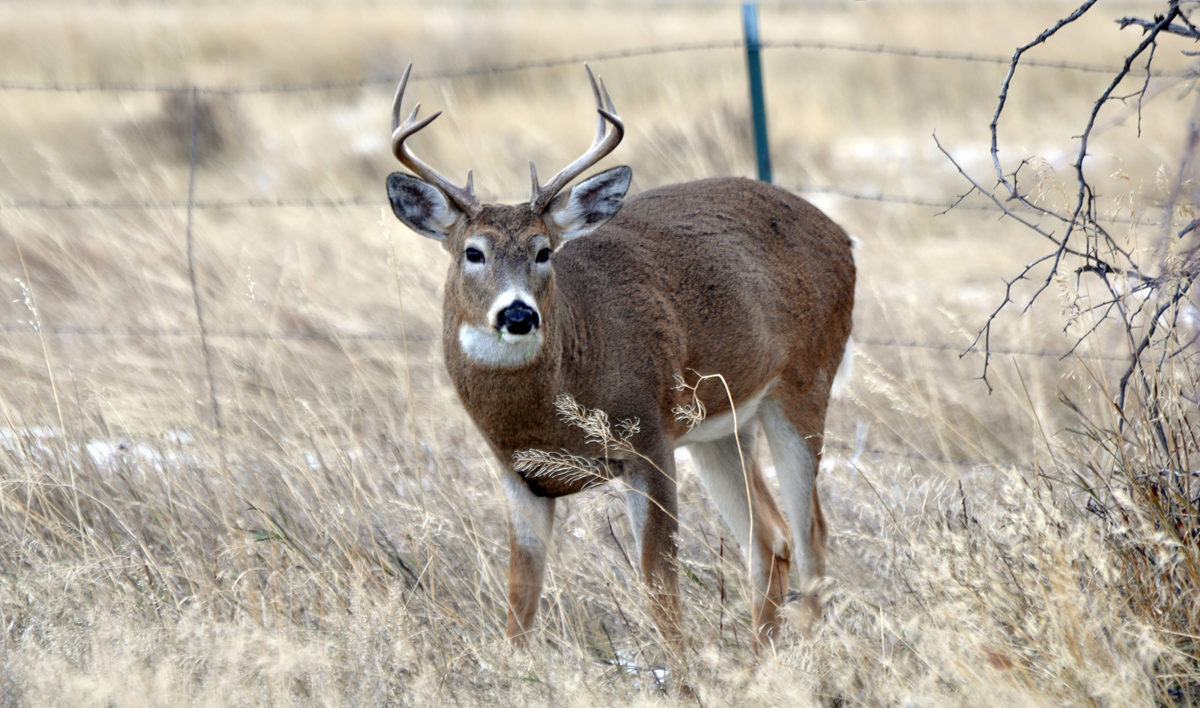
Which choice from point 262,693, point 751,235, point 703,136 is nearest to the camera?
point 262,693

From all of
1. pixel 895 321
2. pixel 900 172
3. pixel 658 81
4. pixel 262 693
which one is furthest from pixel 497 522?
pixel 658 81

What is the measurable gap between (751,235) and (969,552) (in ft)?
5.77

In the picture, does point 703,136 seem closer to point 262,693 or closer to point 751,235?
point 751,235

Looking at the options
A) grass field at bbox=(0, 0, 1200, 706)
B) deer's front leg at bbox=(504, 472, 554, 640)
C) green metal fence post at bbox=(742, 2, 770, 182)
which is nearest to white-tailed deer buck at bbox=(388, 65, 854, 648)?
deer's front leg at bbox=(504, 472, 554, 640)

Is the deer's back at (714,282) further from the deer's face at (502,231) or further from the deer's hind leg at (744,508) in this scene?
the deer's hind leg at (744,508)

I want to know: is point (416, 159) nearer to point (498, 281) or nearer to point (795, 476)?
point (498, 281)

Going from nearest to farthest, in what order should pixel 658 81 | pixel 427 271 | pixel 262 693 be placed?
pixel 262 693
pixel 427 271
pixel 658 81

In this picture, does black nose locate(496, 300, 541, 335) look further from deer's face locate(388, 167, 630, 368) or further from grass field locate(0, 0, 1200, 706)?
grass field locate(0, 0, 1200, 706)

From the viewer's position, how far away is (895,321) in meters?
7.42

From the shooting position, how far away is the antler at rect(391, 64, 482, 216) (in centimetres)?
386

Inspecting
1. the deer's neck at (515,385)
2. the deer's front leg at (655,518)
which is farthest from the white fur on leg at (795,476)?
the deer's neck at (515,385)

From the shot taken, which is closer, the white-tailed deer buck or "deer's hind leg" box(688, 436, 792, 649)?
the white-tailed deer buck

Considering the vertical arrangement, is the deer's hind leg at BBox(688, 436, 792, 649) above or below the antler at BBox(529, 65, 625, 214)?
below

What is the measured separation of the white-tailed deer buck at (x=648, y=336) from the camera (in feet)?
13.2
